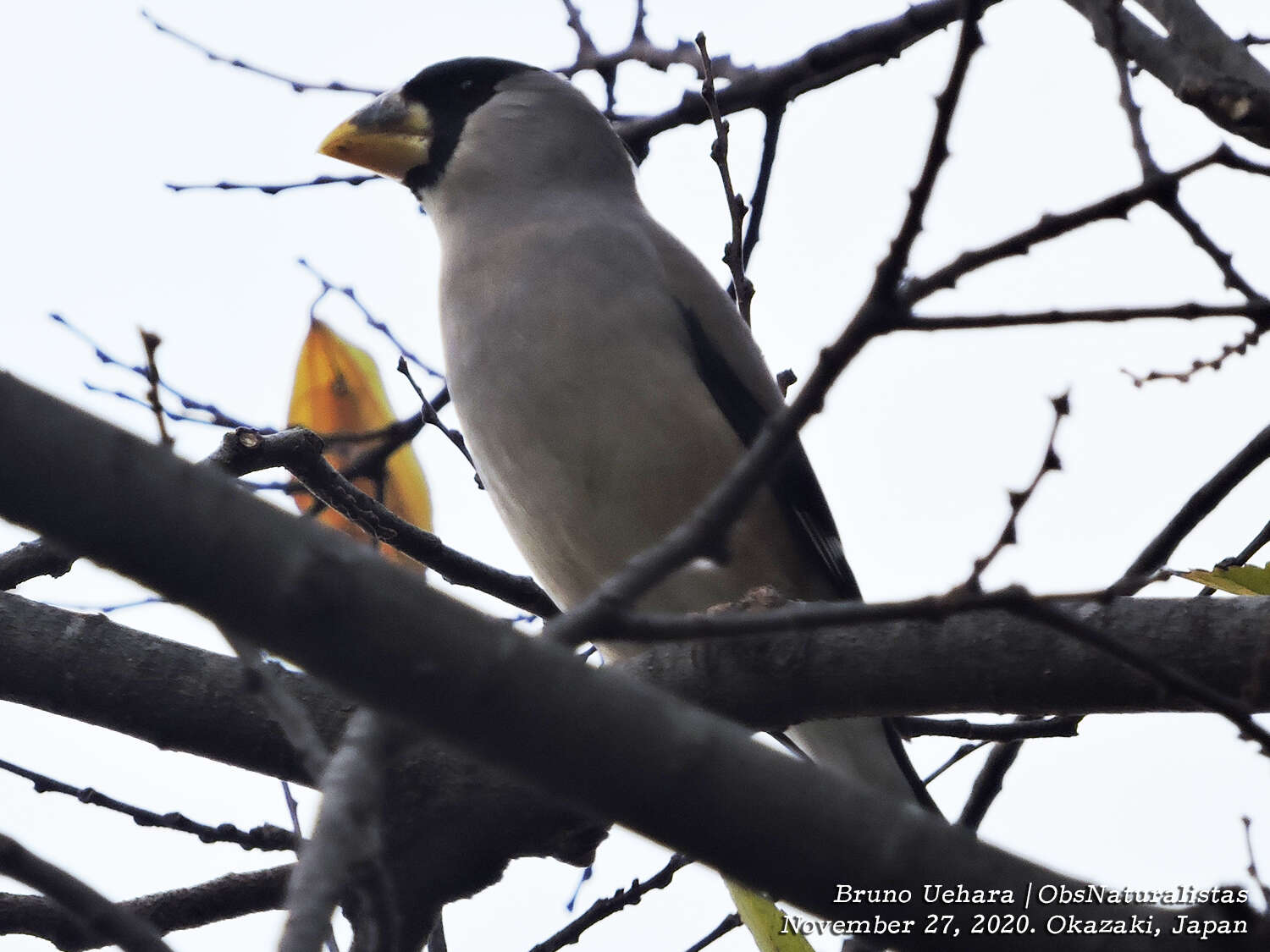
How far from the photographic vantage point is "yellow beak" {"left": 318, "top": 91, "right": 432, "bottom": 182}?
187 inches

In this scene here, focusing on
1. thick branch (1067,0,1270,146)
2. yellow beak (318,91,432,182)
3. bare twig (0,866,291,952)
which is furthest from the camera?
yellow beak (318,91,432,182)

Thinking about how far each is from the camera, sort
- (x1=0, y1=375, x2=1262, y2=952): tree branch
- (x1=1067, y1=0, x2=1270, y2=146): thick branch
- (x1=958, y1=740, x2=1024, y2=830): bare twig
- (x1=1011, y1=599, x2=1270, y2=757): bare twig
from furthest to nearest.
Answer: (x1=958, y1=740, x2=1024, y2=830): bare twig, (x1=1067, y1=0, x2=1270, y2=146): thick branch, (x1=1011, y1=599, x2=1270, y2=757): bare twig, (x1=0, y1=375, x2=1262, y2=952): tree branch

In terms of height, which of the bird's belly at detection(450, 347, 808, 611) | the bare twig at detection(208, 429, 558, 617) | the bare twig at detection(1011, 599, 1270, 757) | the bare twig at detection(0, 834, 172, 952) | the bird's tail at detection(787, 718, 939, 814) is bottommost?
the bare twig at detection(0, 834, 172, 952)

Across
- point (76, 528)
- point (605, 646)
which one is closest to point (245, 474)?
point (605, 646)

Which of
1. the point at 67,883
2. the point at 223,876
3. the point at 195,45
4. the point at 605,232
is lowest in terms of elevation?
the point at 67,883

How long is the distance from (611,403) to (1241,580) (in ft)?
5.09

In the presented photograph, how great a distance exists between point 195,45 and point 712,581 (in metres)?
2.67

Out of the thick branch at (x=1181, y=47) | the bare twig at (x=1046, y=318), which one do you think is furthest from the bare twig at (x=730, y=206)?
the bare twig at (x=1046, y=318)

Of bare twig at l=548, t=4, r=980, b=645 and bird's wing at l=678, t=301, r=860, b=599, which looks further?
bird's wing at l=678, t=301, r=860, b=599

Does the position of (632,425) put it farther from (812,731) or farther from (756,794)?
(756,794)

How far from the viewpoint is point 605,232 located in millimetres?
4109

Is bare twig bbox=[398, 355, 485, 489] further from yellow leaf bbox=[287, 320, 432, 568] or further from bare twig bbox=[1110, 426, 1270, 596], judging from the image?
bare twig bbox=[1110, 426, 1270, 596]

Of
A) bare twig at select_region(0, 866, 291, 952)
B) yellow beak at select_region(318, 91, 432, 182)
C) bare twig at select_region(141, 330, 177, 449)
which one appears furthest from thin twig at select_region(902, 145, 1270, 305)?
yellow beak at select_region(318, 91, 432, 182)

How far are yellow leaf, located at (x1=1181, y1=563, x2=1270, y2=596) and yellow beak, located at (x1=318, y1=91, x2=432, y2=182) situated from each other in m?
2.90
